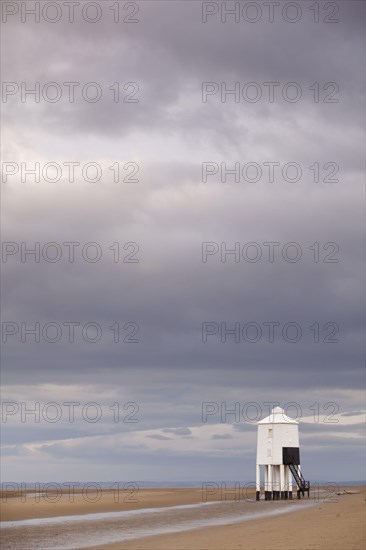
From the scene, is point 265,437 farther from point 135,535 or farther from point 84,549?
point 84,549

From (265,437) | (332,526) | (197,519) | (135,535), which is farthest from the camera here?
(265,437)

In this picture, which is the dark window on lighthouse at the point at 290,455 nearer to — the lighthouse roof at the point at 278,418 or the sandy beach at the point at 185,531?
the lighthouse roof at the point at 278,418

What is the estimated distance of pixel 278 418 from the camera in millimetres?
62938

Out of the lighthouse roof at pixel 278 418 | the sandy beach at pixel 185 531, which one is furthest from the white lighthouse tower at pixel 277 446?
the sandy beach at pixel 185 531

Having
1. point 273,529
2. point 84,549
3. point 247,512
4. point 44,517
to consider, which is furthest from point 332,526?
point 44,517

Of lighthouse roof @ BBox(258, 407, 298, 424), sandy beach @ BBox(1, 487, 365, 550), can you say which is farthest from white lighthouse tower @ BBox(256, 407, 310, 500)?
sandy beach @ BBox(1, 487, 365, 550)

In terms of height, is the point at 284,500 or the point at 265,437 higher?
the point at 265,437

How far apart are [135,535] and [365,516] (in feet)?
34.2

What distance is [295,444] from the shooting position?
6406 centimetres

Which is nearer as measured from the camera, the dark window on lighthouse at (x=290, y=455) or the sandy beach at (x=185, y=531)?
the sandy beach at (x=185, y=531)

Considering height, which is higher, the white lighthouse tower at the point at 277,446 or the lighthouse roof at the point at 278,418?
the lighthouse roof at the point at 278,418

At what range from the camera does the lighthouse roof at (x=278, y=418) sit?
2472 inches

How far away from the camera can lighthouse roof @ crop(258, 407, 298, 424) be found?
206 feet

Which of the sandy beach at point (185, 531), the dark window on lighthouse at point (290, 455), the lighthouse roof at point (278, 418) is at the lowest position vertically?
the sandy beach at point (185, 531)
